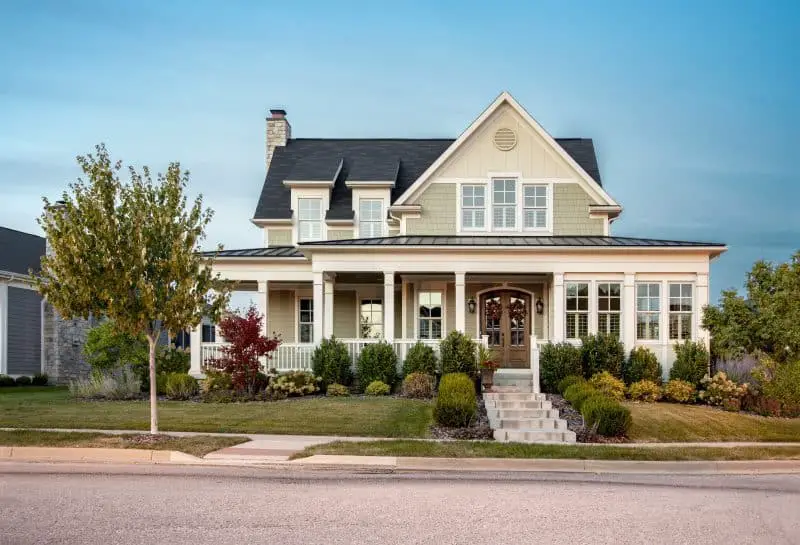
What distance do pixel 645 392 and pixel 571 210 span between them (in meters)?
7.06

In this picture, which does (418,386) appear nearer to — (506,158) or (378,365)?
(378,365)

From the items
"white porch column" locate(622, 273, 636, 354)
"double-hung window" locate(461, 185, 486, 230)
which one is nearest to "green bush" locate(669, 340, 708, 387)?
"white porch column" locate(622, 273, 636, 354)

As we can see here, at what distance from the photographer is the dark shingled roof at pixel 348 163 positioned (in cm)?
2993

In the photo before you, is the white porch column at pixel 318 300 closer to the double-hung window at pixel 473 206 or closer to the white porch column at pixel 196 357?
the white porch column at pixel 196 357

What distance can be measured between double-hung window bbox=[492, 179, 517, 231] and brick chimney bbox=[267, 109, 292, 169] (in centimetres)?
990

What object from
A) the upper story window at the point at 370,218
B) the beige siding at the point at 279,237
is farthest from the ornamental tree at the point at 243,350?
the upper story window at the point at 370,218

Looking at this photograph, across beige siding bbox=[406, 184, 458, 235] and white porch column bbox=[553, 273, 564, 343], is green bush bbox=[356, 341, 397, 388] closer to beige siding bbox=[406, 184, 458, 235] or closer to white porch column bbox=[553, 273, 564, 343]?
white porch column bbox=[553, 273, 564, 343]

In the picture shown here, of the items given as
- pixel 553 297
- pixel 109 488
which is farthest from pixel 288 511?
pixel 553 297

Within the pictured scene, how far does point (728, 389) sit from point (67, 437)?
16.0 metres

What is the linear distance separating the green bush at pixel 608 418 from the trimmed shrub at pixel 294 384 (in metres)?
8.53

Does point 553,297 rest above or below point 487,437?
above

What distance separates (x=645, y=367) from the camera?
23.5m

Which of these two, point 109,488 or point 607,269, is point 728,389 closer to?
point 607,269

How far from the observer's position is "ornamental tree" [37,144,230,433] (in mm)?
14922
